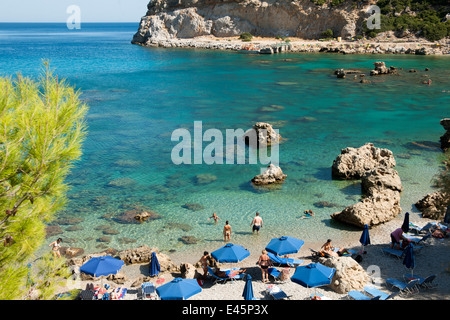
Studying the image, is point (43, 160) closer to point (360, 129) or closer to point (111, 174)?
point (111, 174)

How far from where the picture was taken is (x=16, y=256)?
806 centimetres

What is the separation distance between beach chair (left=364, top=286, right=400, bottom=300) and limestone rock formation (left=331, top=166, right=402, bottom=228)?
20.1ft

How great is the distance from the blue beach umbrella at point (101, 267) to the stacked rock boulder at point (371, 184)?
11.9 m

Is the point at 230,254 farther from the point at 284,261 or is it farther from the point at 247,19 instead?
the point at 247,19

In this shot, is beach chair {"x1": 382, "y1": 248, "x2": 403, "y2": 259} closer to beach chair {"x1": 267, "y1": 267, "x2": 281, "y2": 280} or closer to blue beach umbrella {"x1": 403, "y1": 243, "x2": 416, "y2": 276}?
blue beach umbrella {"x1": 403, "y1": 243, "x2": 416, "y2": 276}

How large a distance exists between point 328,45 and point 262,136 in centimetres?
7646

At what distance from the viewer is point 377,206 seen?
68.0 ft

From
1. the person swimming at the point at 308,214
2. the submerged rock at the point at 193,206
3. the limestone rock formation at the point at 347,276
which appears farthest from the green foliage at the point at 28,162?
the person swimming at the point at 308,214

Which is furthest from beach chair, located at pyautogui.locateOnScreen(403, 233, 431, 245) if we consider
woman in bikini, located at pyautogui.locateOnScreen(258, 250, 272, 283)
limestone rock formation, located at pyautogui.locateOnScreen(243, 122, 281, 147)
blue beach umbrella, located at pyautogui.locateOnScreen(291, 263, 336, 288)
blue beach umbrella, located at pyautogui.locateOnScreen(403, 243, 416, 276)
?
limestone rock formation, located at pyautogui.locateOnScreen(243, 122, 281, 147)

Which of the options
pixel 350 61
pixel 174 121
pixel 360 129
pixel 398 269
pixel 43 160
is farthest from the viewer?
pixel 350 61

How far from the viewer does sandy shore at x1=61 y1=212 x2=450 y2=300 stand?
14414 mm

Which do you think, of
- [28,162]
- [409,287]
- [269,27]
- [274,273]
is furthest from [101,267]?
[269,27]

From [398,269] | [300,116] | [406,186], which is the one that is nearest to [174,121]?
[300,116]
